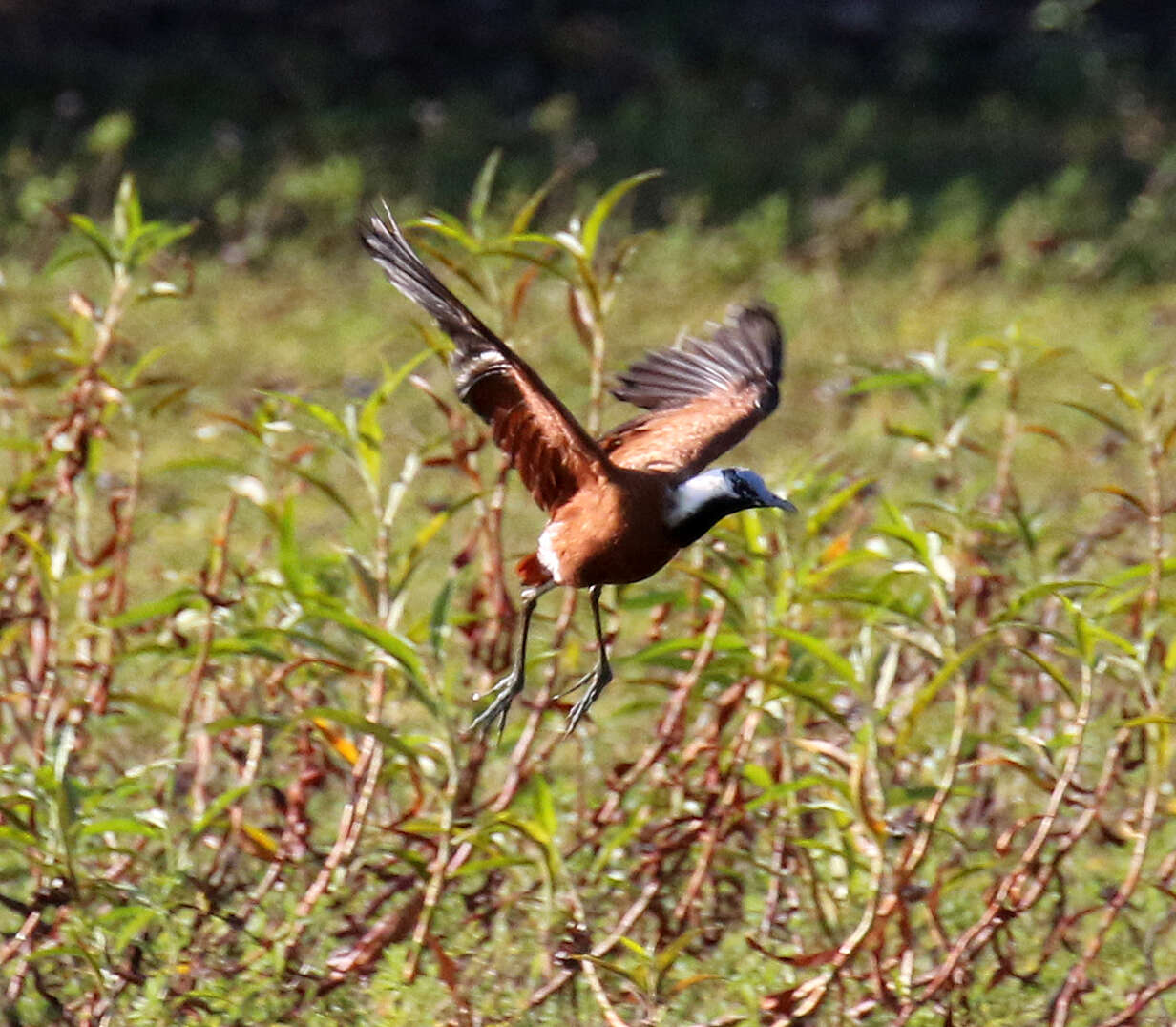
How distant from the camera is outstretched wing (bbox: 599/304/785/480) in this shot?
10.6ft

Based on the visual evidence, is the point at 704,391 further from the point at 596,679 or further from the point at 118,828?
the point at 118,828

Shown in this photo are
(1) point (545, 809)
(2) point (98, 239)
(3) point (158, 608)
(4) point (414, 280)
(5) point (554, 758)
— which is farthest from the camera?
(5) point (554, 758)

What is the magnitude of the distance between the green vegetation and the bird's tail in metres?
0.26

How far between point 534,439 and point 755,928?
4.08 feet

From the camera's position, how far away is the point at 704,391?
11.7 ft

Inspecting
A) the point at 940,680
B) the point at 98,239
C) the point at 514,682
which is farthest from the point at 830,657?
the point at 98,239

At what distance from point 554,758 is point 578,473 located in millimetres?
1705

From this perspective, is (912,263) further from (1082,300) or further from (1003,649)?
(1003,649)

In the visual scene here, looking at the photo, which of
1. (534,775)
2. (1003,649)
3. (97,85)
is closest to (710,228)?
(97,85)

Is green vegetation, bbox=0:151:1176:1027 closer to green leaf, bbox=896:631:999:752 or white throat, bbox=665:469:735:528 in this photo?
green leaf, bbox=896:631:999:752

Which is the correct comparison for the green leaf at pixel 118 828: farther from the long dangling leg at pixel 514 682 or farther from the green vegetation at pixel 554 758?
the long dangling leg at pixel 514 682

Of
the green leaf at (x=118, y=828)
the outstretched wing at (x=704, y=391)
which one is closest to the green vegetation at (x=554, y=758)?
the green leaf at (x=118, y=828)

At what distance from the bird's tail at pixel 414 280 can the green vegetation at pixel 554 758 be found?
0.26 metres

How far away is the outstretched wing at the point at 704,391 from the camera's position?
3.22m
